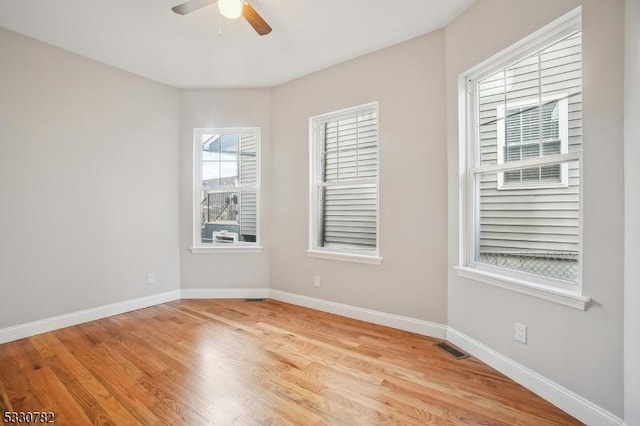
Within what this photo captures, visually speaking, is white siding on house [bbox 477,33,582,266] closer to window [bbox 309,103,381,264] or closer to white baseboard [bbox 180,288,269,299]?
window [bbox 309,103,381,264]

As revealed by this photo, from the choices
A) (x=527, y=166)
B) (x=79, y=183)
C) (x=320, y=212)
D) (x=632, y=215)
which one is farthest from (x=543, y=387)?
(x=79, y=183)

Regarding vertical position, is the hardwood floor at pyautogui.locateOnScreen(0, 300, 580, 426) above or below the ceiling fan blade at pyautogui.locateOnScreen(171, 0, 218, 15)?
below

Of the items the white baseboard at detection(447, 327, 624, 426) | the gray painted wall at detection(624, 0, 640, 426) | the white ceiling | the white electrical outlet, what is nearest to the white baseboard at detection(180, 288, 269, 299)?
the white baseboard at detection(447, 327, 624, 426)

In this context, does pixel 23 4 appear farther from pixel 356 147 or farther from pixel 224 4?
pixel 356 147

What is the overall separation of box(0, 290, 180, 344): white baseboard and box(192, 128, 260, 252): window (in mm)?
822

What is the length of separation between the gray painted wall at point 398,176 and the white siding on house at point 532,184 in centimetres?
38

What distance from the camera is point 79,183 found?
3.16 meters

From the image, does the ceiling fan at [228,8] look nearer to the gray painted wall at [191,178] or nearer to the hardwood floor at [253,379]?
the gray painted wall at [191,178]

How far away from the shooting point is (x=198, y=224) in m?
4.11

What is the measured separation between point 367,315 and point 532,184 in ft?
6.39

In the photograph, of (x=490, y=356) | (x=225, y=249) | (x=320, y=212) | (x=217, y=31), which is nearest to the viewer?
(x=490, y=356)

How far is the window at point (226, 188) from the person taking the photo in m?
4.11

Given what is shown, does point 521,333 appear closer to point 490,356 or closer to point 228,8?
point 490,356

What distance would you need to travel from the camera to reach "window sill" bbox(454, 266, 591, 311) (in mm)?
1717
